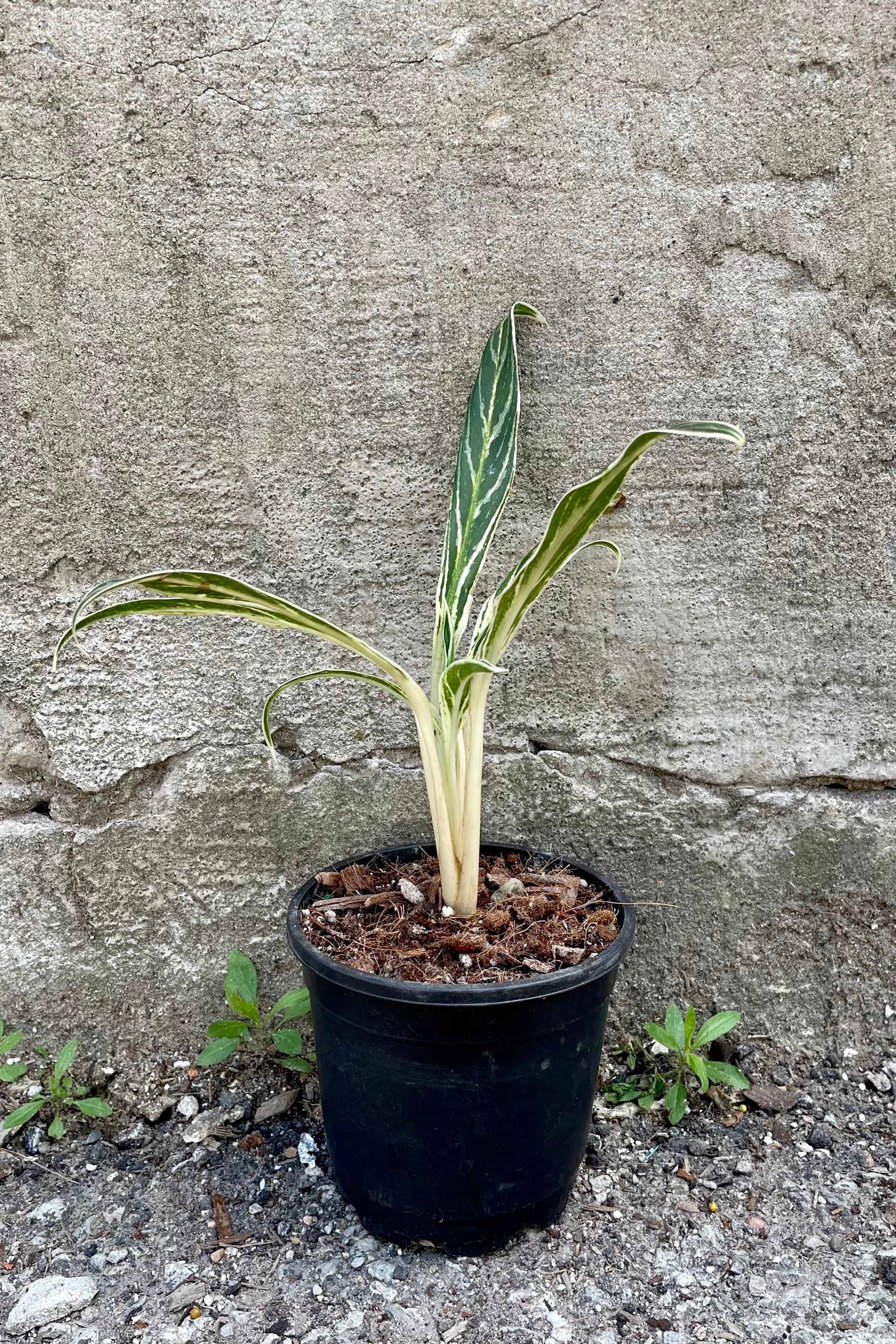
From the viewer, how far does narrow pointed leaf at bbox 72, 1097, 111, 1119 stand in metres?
1.41

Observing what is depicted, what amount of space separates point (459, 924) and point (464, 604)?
0.44 m

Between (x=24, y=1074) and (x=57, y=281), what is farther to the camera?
(x=24, y=1074)

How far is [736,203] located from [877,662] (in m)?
0.76

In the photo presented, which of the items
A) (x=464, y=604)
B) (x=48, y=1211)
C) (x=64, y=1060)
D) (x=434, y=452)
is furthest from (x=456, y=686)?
(x=48, y=1211)

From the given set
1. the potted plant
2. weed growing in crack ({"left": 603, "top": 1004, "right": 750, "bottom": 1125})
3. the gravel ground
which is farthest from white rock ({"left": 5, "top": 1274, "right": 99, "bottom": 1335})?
weed growing in crack ({"left": 603, "top": 1004, "right": 750, "bottom": 1125})

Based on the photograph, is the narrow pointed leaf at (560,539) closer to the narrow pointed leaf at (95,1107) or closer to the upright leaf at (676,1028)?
Answer: the upright leaf at (676,1028)

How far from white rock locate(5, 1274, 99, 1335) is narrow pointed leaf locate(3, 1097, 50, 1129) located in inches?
9.3

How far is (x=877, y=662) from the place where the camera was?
1.50 meters

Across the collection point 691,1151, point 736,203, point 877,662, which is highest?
point 736,203

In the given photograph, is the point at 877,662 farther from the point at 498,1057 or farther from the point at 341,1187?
the point at 341,1187

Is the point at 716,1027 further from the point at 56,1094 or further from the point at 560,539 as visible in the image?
the point at 56,1094

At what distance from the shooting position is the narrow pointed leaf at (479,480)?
1272 mm

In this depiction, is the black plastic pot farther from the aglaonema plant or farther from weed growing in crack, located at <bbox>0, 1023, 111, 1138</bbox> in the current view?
weed growing in crack, located at <bbox>0, 1023, 111, 1138</bbox>

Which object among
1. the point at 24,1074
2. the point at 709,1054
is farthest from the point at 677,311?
the point at 24,1074
